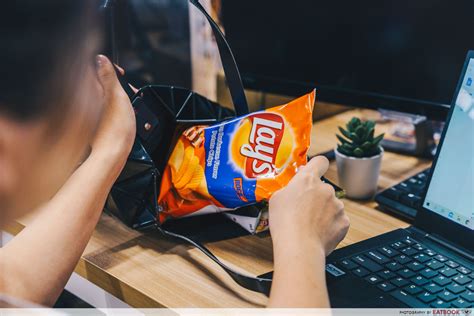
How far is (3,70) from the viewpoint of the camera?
443mm

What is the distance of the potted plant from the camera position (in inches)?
33.0

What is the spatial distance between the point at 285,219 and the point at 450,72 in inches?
15.6

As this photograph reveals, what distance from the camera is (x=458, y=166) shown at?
27.3 inches

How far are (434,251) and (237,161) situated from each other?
0.87 feet

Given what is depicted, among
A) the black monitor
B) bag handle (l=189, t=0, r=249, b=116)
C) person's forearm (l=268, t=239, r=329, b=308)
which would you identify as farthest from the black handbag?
the black monitor

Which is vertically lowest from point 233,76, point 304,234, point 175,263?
point 175,263

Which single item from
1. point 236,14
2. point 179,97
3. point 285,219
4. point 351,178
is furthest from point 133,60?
point 285,219

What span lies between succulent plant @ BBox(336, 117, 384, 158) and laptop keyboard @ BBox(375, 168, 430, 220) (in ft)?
0.21

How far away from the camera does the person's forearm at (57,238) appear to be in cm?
63

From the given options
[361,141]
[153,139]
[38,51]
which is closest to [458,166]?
[361,141]

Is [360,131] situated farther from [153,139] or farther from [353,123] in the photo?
[153,139]

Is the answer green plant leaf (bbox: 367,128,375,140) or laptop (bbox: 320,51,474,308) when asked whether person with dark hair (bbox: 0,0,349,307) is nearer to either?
laptop (bbox: 320,51,474,308)

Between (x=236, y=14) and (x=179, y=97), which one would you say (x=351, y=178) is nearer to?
(x=179, y=97)

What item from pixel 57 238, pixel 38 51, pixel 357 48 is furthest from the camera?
pixel 357 48
